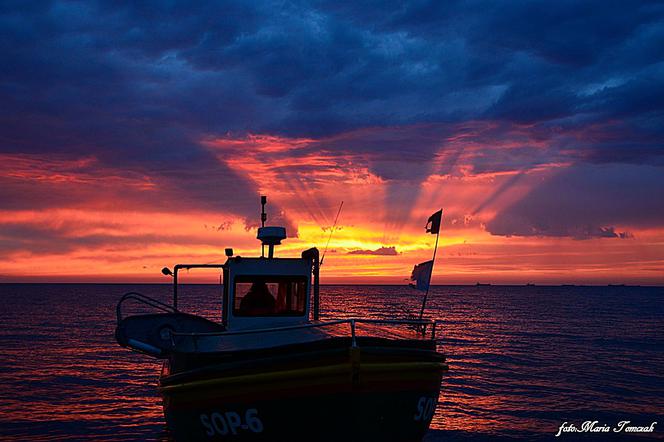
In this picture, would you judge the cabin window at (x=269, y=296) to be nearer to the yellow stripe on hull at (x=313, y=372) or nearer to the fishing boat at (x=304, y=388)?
the fishing boat at (x=304, y=388)

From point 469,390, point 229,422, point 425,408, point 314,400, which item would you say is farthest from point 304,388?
point 469,390

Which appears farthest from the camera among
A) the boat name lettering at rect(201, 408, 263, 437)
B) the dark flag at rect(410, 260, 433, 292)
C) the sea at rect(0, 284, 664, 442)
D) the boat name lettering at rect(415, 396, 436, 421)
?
the sea at rect(0, 284, 664, 442)

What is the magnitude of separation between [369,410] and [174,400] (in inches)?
136

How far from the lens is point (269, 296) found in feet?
46.0

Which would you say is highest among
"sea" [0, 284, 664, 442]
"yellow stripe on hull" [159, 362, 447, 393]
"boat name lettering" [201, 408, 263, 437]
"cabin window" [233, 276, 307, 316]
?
"cabin window" [233, 276, 307, 316]

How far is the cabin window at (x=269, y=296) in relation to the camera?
13.9 meters

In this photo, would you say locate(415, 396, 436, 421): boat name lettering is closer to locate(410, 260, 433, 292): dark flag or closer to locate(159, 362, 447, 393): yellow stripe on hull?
locate(159, 362, 447, 393): yellow stripe on hull

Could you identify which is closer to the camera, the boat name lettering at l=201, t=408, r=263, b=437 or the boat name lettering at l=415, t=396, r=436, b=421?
the boat name lettering at l=201, t=408, r=263, b=437

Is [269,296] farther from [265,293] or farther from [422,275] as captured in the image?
[422,275]

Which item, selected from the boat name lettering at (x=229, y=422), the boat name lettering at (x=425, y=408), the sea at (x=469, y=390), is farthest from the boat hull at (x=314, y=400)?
the sea at (x=469, y=390)

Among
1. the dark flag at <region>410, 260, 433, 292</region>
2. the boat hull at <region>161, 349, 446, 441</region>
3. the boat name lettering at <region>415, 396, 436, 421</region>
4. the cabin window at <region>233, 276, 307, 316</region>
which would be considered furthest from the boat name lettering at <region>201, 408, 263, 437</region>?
the dark flag at <region>410, 260, 433, 292</region>

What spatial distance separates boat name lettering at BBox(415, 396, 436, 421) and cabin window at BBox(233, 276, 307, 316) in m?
4.34

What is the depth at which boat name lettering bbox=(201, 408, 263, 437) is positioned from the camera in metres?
9.35

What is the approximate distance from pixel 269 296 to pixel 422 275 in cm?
355
